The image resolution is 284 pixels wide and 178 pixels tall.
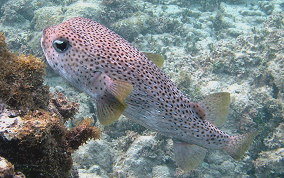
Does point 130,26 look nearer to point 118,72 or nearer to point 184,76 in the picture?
point 184,76

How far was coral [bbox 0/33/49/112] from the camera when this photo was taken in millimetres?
2166

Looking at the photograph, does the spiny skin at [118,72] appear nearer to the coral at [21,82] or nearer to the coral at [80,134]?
the coral at [21,82]

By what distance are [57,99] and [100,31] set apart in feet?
4.18

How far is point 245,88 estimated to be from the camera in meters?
7.54

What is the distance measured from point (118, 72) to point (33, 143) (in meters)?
0.97

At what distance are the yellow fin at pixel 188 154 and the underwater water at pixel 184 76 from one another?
56 centimetres

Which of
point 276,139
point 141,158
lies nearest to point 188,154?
point 141,158

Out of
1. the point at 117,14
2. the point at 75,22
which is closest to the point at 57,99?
the point at 75,22

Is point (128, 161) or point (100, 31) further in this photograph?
point (128, 161)

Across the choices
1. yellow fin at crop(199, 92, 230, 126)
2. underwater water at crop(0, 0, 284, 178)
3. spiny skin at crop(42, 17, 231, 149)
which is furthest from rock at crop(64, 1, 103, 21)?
yellow fin at crop(199, 92, 230, 126)

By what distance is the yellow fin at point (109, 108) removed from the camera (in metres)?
2.26

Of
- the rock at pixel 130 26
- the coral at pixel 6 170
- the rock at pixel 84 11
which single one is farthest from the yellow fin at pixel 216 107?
the rock at pixel 84 11

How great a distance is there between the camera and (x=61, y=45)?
2.33m

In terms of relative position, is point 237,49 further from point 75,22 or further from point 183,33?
point 75,22
